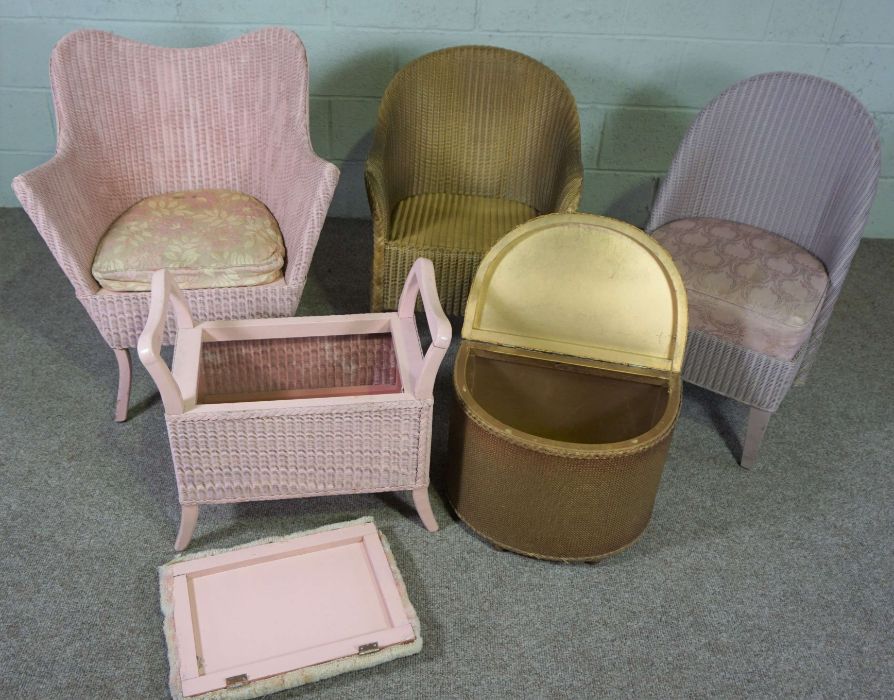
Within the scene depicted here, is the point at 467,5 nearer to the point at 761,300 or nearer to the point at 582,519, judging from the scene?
the point at 761,300

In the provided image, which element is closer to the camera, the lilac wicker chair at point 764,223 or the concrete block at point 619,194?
the lilac wicker chair at point 764,223

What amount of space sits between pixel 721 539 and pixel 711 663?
0.33 m

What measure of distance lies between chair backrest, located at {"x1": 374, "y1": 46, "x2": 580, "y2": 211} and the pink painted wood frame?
62cm

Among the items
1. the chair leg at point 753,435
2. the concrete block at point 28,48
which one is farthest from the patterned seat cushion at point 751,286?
the concrete block at point 28,48

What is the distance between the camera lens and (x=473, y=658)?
1.45m

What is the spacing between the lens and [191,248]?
185 cm

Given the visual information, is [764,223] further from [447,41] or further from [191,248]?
[191,248]

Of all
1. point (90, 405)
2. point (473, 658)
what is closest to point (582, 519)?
point (473, 658)

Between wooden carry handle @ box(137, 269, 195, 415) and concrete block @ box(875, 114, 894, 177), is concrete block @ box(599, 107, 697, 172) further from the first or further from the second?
wooden carry handle @ box(137, 269, 195, 415)

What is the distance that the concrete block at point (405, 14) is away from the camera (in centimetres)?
245

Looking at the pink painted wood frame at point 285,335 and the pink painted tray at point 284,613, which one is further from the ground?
the pink painted wood frame at point 285,335

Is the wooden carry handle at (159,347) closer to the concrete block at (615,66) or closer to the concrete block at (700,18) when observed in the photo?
the concrete block at (615,66)

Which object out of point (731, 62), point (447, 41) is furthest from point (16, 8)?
point (731, 62)

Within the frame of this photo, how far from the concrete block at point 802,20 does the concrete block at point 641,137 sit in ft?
1.12
